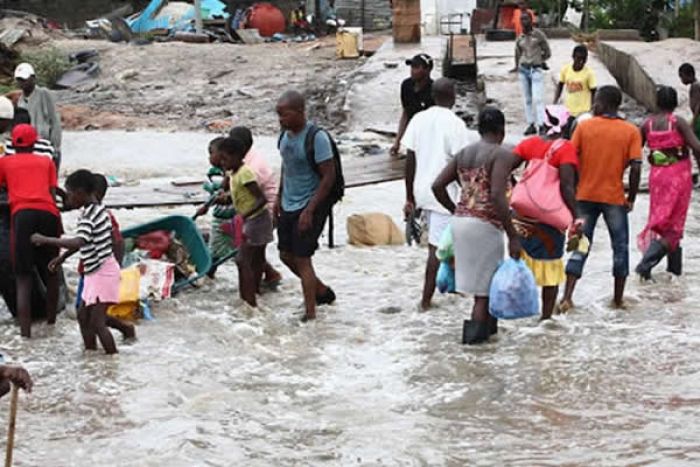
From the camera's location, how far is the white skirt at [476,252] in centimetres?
827

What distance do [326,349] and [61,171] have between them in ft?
29.2

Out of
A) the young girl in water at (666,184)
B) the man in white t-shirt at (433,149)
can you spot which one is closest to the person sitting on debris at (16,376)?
the man in white t-shirt at (433,149)

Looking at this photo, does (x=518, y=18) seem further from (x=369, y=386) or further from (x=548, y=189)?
(x=369, y=386)

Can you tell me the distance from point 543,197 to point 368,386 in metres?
1.80

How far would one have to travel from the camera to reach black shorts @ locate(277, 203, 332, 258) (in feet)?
29.8

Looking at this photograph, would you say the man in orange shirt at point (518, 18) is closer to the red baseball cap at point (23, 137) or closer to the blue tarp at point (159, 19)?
the red baseball cap at point (23, 137)

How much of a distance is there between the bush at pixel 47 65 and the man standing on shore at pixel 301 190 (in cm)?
1879

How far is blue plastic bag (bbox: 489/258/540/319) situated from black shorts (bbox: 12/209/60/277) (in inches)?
120

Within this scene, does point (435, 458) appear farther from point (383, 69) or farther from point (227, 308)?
point (383, 69)

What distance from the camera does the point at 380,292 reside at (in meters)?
10.4

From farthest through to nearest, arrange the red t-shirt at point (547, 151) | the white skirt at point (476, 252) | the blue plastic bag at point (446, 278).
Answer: the blue plastic bag at point (446, 278), the red t-shirt at point (547, 151), the white skirt at point (476, 252)

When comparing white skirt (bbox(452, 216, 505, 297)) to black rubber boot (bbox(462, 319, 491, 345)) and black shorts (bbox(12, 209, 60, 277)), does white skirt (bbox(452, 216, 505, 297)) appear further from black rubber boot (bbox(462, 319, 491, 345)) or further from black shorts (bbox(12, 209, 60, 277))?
black shorts (bbox(12, 209, 60, 277))

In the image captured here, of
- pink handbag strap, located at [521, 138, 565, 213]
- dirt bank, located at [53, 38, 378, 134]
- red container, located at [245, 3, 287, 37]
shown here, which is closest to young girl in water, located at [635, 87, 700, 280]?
pink handbag strap, located at [521, 138, 565, 213]

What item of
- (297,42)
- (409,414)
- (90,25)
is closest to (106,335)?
(409,414)
